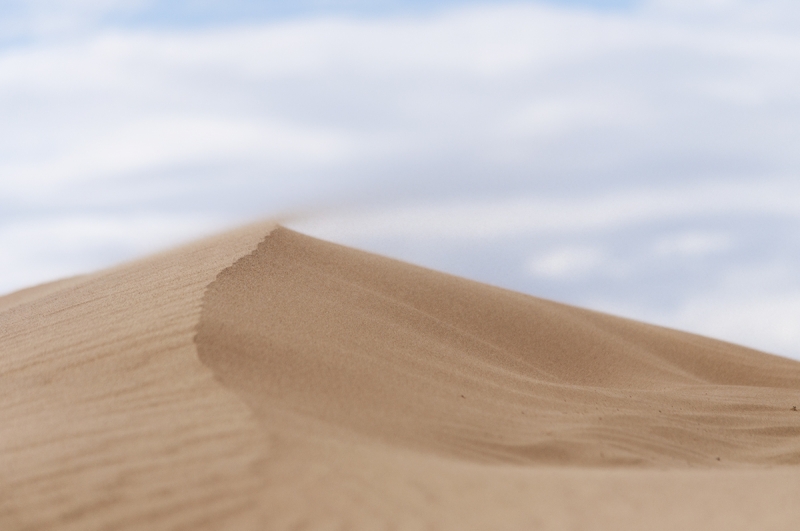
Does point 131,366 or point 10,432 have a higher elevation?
point 131,366

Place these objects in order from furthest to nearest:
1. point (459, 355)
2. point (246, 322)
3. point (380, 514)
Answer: point (459, 355)
point (246, 322)
point (380, 514)

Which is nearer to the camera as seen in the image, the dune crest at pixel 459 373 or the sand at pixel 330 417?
the sand at pixel 330 417

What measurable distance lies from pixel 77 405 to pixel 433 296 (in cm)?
586

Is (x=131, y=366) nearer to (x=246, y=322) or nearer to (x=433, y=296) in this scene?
(x=246, y=322)

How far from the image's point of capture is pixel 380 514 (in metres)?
4.68

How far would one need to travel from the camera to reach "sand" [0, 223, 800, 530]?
4879 millimetres

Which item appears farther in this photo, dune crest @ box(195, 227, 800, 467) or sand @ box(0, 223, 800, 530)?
dune crest @ box(195, 227, 800, 467)

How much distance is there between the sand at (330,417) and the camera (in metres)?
4.88

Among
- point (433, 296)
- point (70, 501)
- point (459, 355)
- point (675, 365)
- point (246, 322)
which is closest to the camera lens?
point (70, 501)

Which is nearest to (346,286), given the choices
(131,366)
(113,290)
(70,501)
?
(113,290)

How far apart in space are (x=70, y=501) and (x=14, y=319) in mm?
5830

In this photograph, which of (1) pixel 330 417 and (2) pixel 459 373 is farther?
(2) pixel 459 373

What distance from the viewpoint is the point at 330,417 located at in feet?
19.9

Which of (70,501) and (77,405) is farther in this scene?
(77,405)
